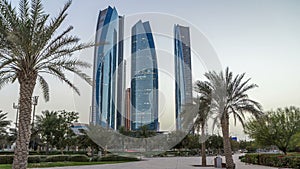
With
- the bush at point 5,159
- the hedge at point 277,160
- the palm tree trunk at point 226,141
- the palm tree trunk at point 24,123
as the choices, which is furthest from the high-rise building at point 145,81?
the bush at point 5,159

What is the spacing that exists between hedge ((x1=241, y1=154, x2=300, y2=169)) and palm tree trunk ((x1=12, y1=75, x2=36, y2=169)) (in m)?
16.3

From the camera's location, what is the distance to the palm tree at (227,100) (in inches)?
667

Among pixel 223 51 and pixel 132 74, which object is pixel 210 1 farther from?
pixel 132 74

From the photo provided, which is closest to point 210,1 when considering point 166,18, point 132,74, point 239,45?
point 166,18

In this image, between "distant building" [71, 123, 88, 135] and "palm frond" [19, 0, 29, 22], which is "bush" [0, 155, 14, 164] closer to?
"distant building" [71, 123, 88, 135]

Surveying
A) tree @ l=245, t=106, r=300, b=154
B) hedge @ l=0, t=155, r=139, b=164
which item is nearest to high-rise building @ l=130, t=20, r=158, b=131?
hedge @ l=0, t=155, r=139, b=164

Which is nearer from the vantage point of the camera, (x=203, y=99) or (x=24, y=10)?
(x=24, y=10)

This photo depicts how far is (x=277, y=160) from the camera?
64.6 feet

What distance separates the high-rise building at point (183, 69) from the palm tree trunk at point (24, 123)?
11158 mm

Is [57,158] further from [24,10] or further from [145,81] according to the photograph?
[24,10]

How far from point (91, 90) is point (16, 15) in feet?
17.7

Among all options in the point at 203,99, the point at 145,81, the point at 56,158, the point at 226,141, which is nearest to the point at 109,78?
the point at 145,81

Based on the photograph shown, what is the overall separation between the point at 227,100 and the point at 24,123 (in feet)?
41.0

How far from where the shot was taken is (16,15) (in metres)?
9.32
